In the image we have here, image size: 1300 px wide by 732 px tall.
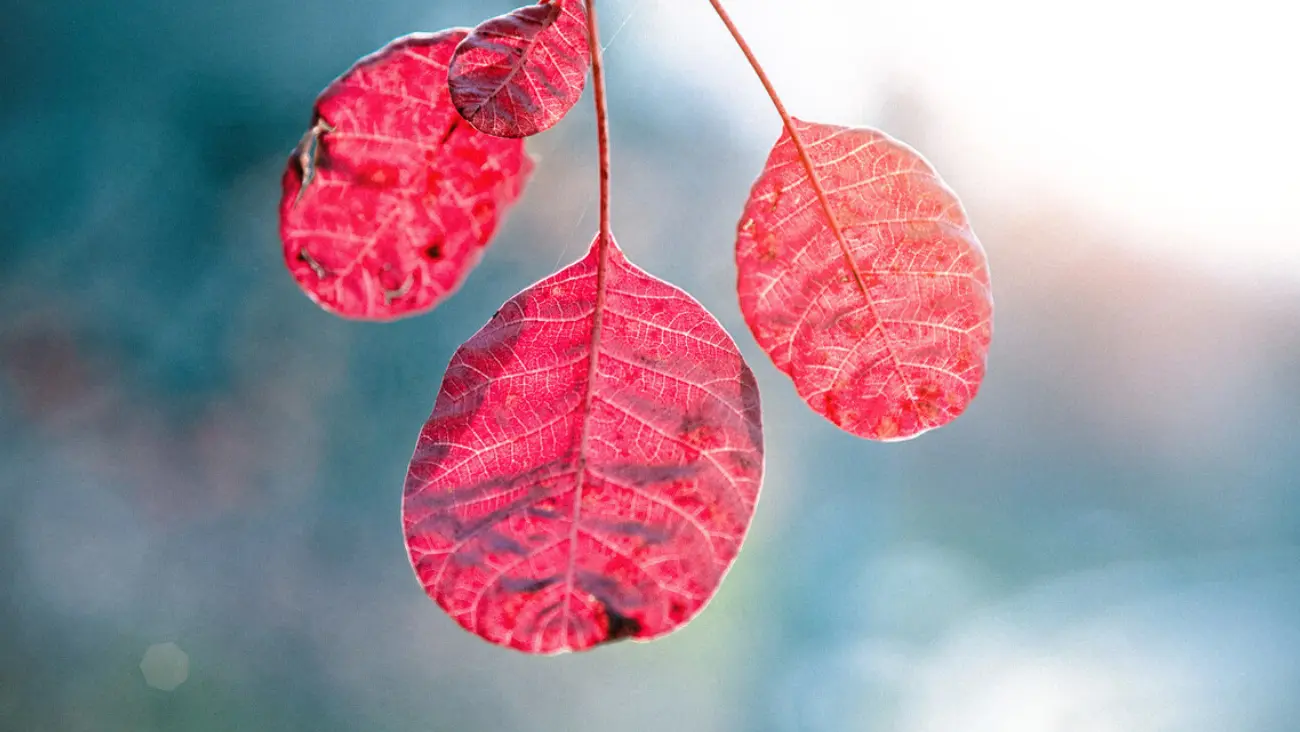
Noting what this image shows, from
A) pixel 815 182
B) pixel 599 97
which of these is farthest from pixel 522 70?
pixel 815 182

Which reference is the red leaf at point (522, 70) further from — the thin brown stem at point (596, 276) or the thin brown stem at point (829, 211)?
the thin brown stem at point (829, 211)

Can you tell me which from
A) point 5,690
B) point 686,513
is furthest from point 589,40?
point 5,690

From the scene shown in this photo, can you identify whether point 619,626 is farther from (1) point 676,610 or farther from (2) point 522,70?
(2) point 522,70

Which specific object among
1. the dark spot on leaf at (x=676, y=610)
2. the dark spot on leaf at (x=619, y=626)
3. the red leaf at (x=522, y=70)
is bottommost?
the dark spot on leaf at (x=619, y=626)

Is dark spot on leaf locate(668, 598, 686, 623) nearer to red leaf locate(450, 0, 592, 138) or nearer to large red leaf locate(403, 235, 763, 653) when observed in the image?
large red leaf locate(403, 235, 763, 653)

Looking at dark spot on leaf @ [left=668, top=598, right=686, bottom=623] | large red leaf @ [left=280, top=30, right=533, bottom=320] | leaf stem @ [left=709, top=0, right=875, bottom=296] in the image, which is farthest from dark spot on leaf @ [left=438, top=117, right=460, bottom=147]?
dark spot on leaf @ [left=668, top=598, right=686, bottom=623]

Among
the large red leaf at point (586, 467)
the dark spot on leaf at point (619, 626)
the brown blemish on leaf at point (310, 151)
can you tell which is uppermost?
the brown blemish on leaf at point (310, 151)

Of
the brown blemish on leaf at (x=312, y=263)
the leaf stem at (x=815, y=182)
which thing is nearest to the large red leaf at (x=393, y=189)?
the brown blemish on leaf at (x=312, y=263)

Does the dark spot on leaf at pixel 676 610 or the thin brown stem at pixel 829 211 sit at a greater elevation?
the thin brown stem at pixel 829 211

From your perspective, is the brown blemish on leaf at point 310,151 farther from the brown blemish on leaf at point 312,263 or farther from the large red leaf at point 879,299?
the large red leaf at point 879,299

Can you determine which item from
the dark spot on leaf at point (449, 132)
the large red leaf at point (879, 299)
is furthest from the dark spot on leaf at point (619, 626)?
the dark spot on leaf at point (449, 132)
